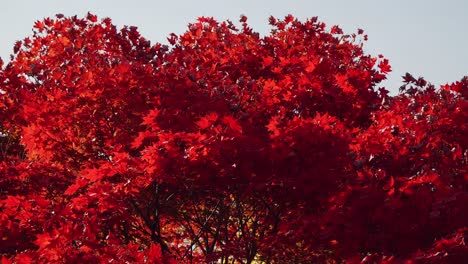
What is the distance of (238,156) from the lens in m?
8.38

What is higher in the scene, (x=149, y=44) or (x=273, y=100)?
(x=149, y=44)

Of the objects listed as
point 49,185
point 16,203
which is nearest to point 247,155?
point 16,203

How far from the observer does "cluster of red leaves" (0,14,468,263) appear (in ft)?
23.7

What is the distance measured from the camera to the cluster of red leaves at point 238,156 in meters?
7.21

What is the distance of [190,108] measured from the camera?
30.7 ft

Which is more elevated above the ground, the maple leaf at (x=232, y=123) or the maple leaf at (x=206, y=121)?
the maple leaf at (x=206, y=121)

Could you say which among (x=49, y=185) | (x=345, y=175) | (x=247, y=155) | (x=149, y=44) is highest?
(x=149, y=44)

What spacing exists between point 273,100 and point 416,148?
274cm

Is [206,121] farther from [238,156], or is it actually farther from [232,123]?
[238,156]

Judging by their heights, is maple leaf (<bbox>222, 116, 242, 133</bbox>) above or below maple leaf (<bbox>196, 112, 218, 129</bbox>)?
below

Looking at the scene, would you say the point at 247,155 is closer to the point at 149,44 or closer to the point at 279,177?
the point at 279,177

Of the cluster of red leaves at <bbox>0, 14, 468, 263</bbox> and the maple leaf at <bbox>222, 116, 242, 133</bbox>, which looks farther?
the maple leaf at <bbox>222, 116, 242, 133</bbox>

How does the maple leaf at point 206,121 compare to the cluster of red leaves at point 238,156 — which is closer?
the cluster of red leaves at point 238,156

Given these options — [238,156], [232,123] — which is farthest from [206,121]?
[238,156]
